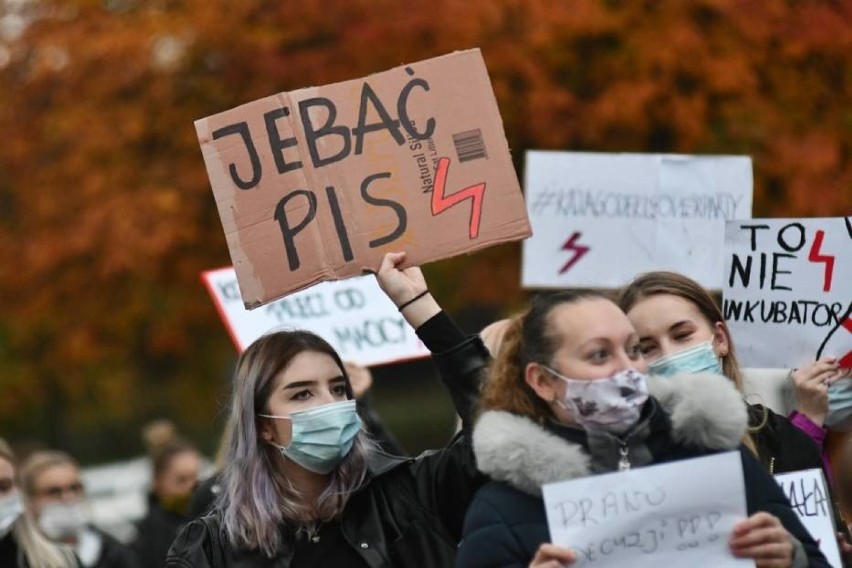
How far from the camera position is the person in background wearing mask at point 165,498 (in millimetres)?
8617

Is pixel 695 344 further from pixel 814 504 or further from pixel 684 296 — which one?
pixel 814 504

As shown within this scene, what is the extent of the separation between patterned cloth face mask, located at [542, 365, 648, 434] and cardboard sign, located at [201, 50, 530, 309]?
113cm

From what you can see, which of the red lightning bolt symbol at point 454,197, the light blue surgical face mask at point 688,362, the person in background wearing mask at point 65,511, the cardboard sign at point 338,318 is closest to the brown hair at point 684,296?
the light blue surgical face mask at point 688,362

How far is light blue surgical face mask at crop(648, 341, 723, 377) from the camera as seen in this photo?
14.9ft

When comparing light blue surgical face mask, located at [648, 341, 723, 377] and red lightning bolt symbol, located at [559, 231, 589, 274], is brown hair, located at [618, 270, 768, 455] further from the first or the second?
red lightning bolt symbol, located at [559, 231, 589, 274]

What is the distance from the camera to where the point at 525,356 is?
3.89m

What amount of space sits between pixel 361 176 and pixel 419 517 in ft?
3.37

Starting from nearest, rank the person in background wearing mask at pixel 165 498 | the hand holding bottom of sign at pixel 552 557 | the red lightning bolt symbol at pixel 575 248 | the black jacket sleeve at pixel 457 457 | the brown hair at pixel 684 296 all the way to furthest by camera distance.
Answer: the hand holding bottom of sign at pixel 552 557
the black jacket sleeve at pixel 457 457
the brown hair at pixel 684 296
the red lightning bolt symbol at pixel 575 248
the person in background wearing mask at pixel 165 498

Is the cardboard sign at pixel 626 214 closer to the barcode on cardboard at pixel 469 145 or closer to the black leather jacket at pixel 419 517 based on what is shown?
the barcode on cardboard at pixel 469 145

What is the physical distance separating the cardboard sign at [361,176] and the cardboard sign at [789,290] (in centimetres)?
114

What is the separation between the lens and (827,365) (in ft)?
17.0

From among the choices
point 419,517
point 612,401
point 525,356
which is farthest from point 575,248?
point 612,401

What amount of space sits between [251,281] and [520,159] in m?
6.27

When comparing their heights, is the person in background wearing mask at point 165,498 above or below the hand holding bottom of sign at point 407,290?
below
